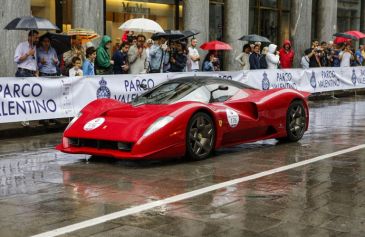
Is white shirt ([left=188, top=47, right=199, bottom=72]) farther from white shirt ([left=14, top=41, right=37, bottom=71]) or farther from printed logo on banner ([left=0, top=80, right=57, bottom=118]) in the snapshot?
printed logo on banner ([left=0, top=80, right=57, bottom=118])

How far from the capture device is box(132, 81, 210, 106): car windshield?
31.6 feet

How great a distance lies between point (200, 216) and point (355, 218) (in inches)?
57.5

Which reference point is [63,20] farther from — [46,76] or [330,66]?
[330,66]

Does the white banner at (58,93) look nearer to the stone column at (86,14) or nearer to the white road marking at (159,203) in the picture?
the stone column at (86,14)

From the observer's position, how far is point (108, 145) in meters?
8.78

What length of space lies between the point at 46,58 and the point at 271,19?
1875 centimetres

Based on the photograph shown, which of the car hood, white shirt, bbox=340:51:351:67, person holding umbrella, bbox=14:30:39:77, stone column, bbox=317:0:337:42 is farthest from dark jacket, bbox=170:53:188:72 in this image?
stone column, bbox=317:0:337:42

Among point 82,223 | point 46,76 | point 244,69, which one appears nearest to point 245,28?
point 244,69

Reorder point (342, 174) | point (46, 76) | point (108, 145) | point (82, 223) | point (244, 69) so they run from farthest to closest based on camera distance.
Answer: point (244, 69) → point (46, 76) → point (108, 145) → point (342, 174) → point (82, 223)

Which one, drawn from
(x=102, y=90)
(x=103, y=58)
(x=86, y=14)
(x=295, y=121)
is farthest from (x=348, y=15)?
(x=295, y=121)

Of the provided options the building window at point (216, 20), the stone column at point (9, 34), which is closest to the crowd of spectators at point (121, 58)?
the stone column at point (9, 34)

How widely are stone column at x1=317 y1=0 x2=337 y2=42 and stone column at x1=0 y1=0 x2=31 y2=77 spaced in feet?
58.2

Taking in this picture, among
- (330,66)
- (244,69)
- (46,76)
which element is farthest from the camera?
(330,66)

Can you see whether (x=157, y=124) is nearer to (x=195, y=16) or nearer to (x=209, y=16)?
(x=195, y=16)
